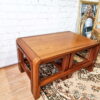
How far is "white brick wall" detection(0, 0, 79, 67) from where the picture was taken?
131 cm

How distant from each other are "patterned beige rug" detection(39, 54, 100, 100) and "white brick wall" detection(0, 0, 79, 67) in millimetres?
613

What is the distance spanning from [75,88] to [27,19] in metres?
1.13

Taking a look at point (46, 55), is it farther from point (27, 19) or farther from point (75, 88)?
point (27, 19)

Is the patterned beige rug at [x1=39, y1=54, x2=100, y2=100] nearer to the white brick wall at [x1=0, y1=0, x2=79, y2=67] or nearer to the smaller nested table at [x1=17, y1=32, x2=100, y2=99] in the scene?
the smaller nested table at [x1=17, y1=32, x2=100, y2=99]

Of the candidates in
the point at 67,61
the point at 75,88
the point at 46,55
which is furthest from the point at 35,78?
the point at 75,88

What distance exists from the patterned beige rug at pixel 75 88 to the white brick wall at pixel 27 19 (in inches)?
24.1

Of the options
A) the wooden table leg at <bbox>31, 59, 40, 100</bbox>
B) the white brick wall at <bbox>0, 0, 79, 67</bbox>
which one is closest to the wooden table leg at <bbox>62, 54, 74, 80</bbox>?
the wooden table leg at <bbox>31, 59, 40, 100</bbox>

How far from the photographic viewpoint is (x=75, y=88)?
1252mm

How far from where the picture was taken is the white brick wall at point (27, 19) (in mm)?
1311

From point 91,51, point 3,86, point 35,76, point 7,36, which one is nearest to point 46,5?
point 7,36

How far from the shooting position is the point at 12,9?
1.30m

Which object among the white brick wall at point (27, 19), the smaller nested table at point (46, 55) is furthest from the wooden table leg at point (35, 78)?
the white brick wall at point (27, 19)

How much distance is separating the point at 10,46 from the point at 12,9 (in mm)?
512

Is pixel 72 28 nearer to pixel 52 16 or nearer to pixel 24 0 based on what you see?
pixel 52 16
